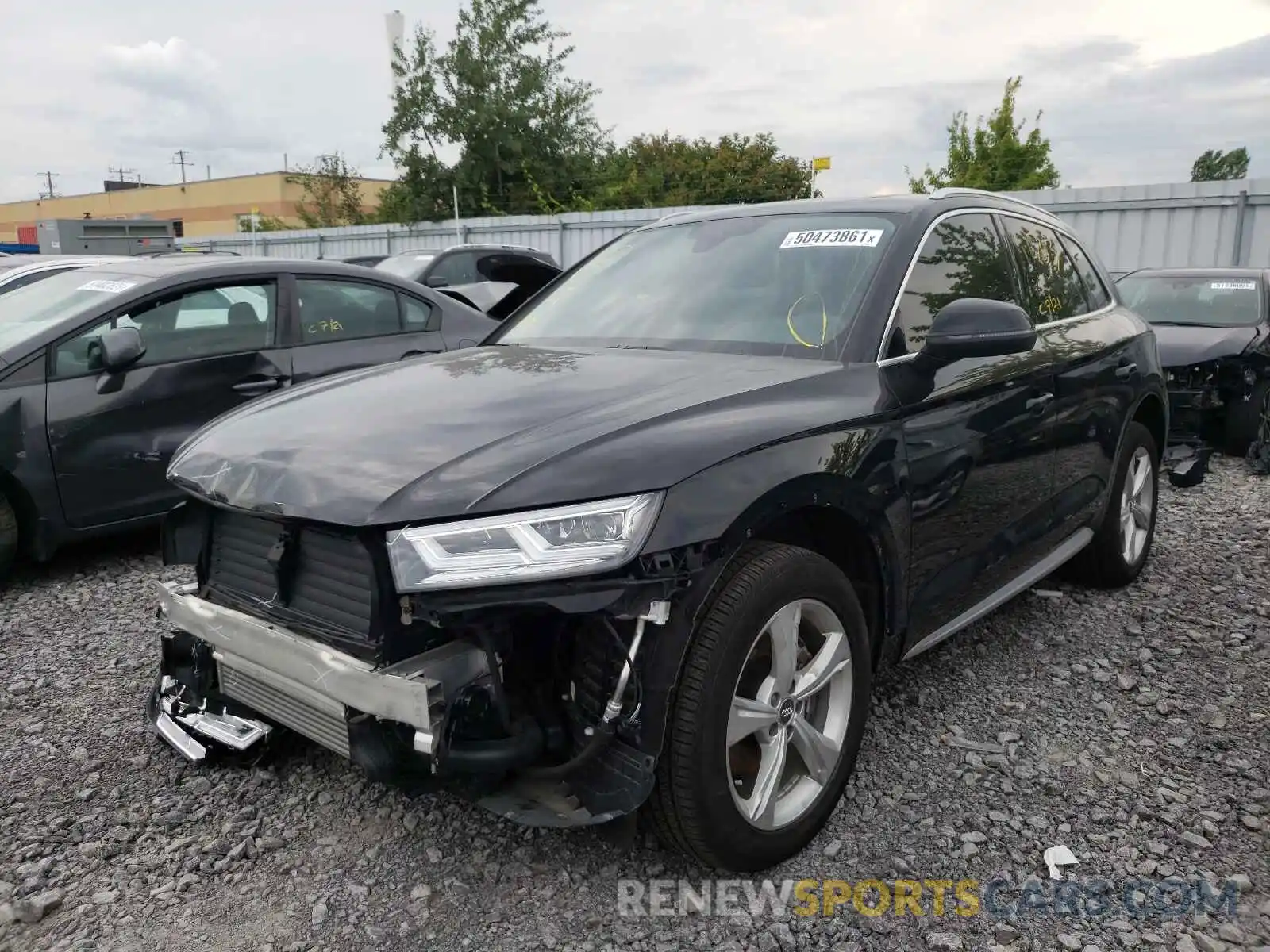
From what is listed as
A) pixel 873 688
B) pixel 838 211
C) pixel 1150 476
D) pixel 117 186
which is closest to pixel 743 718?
pixel 873 688

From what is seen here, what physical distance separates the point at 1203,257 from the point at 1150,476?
951 centimetres

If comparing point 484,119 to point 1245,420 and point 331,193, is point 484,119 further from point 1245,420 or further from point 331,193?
point 1245,420

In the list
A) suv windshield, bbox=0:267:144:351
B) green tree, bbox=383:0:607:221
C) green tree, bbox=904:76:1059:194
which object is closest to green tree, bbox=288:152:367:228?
green tree, bbox=383:0:607:221

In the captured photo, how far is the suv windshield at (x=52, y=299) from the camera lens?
4.72m

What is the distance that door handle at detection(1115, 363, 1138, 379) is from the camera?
4094 millimetres

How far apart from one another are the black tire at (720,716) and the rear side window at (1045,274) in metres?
1.96

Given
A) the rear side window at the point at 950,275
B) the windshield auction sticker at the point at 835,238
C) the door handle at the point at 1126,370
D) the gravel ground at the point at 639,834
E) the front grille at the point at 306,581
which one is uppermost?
the windshield auction sticker at the point at 835,238

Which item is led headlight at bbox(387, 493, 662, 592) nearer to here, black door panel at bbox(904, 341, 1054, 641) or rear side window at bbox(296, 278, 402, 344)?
black door panel at bbox(904, 341, 1054, 641)

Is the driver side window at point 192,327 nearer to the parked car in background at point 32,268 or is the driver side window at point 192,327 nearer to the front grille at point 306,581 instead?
the parked car in background at point 32,268

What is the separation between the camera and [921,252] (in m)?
3.06

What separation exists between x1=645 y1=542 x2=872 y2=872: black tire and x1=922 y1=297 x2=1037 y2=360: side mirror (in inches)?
30.5

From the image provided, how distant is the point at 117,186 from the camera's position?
7612 cm

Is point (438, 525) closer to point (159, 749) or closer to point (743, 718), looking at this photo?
point (743, 718)

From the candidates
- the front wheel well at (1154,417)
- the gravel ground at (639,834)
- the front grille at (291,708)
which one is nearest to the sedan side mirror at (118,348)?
the gravel ground at (639,834)
